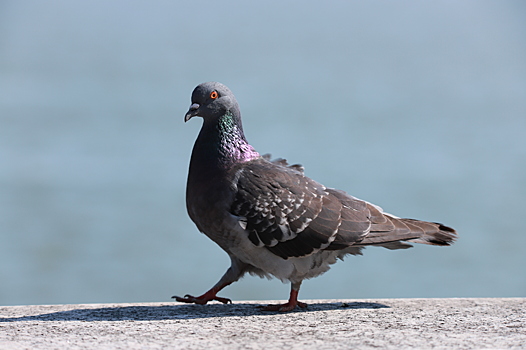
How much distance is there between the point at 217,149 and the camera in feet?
17.3

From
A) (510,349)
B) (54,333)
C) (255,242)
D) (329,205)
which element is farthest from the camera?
(329,205)

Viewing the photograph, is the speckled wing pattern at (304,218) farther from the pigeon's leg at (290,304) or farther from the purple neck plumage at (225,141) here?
the pigeon's leg at (290,304)

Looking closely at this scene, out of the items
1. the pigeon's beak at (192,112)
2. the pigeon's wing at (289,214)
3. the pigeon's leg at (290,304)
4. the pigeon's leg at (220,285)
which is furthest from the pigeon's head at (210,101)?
the pigeon's leg at (290,304)

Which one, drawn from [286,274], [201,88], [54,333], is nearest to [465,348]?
[286,274]

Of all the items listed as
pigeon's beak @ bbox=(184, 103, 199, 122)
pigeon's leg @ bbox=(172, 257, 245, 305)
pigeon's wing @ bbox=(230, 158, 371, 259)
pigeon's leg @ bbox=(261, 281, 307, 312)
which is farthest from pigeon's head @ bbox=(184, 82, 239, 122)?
pigeon's leg @ bbox=(261, 281, 307, 312)

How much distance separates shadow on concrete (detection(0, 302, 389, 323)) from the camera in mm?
4734

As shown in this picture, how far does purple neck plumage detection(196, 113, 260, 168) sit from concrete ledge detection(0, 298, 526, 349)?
4.16 ft

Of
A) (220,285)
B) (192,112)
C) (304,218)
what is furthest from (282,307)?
(192,112)

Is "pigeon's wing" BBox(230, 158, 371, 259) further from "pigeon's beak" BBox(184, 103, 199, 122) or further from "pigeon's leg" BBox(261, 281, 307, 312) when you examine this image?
"pigeon's beak" BBox(184, 103, 199, 122)

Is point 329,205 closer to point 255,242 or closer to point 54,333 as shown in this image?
point 255,242

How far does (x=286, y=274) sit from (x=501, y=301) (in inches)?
79.9

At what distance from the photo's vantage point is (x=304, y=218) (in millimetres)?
5148

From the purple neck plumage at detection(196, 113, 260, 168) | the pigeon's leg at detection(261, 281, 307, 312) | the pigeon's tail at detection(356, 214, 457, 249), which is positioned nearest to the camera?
the pigeon's leg at detection(261, 281, 307, 312)

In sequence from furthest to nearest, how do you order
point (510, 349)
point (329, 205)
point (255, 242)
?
point (329, 205), point (255, 242), point (510, 349)
